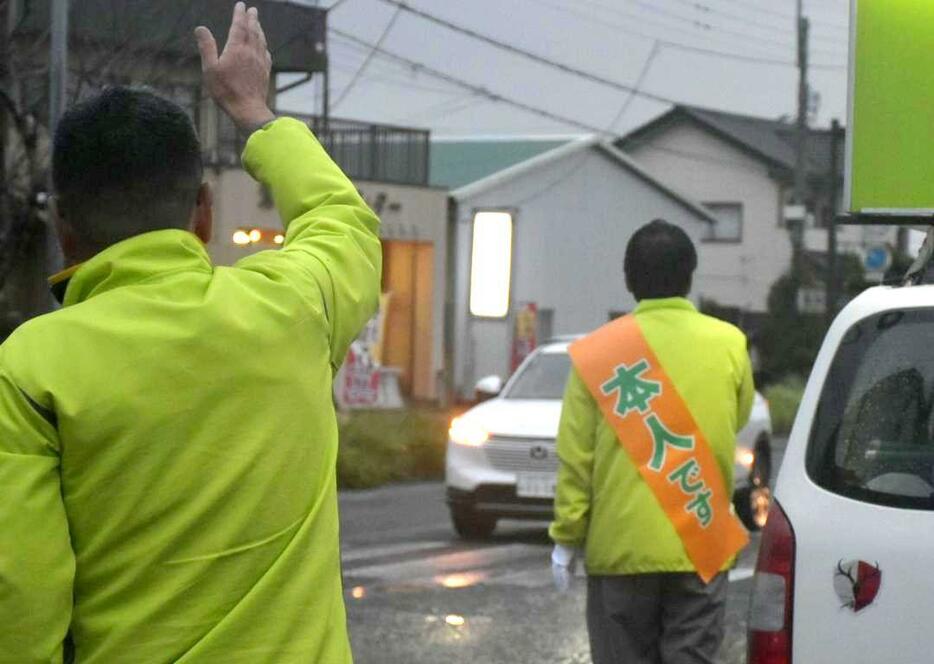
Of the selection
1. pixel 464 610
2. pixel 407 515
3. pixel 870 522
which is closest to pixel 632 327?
pixel 870 522

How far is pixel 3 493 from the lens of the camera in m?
2.10

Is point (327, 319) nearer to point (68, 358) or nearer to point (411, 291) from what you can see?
point (68, 358)

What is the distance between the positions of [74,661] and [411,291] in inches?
1237

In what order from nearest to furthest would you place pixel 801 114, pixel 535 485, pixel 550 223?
pixel 535 485 < pixel 550 223 < pixel 801 114

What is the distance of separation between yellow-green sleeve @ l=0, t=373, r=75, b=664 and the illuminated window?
84.9ft

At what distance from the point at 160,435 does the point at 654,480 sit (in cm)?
307

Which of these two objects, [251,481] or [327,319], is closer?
[251,481]

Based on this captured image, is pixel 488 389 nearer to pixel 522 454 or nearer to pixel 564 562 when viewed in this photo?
pixel 522 454

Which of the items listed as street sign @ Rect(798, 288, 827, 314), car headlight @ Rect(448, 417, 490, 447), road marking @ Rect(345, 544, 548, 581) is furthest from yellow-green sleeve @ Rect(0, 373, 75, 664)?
street sign @ Rect(798, 288, 827, 314)

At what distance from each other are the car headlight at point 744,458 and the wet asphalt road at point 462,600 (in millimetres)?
956

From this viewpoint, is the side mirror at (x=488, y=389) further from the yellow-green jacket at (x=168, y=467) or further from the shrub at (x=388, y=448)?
the yellow-green jacket at (x=168, y=467)

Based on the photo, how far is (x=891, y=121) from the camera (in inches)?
183

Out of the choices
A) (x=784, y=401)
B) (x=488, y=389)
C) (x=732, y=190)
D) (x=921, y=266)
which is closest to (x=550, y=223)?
(x=784, y=401)

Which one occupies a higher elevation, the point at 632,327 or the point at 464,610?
the point at 632,327
